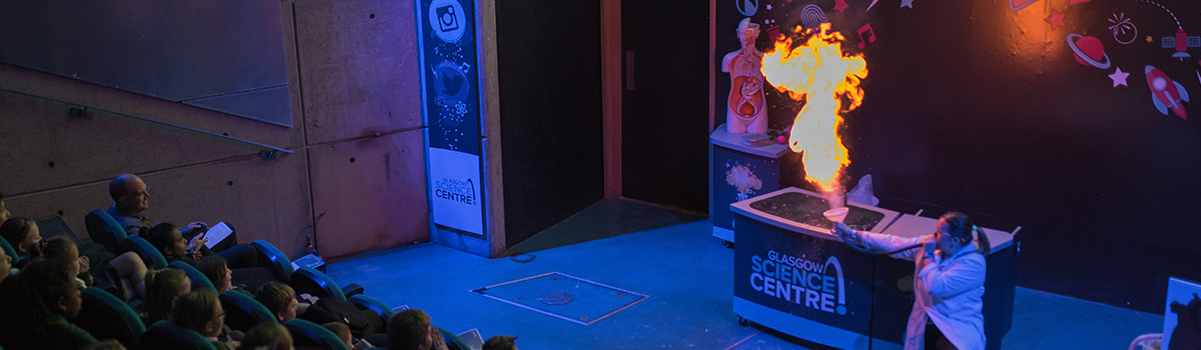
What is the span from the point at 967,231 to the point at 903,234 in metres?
0.80

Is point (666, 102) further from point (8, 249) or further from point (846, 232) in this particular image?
point (8, 249)

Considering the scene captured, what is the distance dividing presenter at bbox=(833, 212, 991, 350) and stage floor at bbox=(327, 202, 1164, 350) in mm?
1117

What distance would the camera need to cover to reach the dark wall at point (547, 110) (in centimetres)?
773

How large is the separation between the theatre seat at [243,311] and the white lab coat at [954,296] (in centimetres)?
323

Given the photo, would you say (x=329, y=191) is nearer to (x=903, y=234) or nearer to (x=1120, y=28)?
(x=903, y=234)

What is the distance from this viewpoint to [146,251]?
4738 millimetres

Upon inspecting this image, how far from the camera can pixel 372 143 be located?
307 inches

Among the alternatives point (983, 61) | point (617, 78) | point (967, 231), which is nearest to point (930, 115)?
point (983, 61)

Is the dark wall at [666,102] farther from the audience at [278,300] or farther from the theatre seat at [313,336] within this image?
the theatre seat at [313,336]

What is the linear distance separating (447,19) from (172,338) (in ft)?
14.6

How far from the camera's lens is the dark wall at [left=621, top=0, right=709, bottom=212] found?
8523 millimetres

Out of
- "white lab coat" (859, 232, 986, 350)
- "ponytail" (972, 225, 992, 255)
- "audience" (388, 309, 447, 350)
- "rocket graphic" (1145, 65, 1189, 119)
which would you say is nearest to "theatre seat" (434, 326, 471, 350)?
"audience" (388, 309, 447, 350)

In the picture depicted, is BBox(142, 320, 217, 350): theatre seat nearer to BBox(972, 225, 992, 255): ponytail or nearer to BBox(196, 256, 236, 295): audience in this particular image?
BBox(196, 256, 236, 295): audience

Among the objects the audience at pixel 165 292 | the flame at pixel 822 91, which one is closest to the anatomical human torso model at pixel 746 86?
the flame at pixel 822 91
